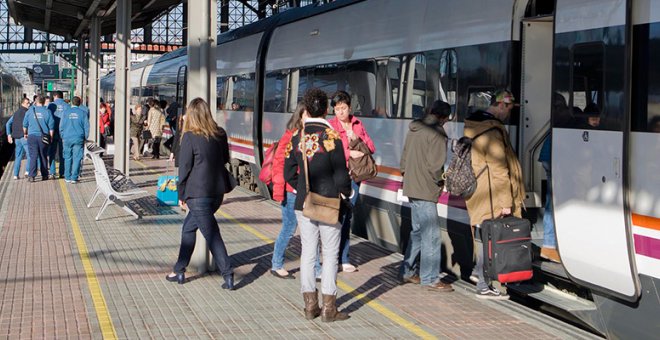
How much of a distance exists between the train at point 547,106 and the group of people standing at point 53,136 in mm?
5875

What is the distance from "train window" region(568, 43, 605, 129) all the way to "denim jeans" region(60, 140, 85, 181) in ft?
42.0

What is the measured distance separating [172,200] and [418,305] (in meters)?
7.06

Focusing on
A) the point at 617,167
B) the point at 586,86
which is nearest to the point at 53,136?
the point at 586,86

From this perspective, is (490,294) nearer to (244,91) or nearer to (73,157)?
(244,91)

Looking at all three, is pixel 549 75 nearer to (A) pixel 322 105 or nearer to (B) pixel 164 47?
(A) pixel 322 105

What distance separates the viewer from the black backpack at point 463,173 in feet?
26.3

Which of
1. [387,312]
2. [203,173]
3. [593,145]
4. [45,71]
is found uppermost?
[45,71]

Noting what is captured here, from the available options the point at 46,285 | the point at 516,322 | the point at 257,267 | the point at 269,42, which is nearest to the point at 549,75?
the point at 516,322

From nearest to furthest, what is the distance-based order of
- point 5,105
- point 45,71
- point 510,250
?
point 510,250, point 5,105, point 45,71

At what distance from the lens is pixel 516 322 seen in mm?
7453

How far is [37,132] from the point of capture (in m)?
18.5

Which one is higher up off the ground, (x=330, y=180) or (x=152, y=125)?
(x=152, y=125)

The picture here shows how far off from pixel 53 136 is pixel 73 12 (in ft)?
12.4

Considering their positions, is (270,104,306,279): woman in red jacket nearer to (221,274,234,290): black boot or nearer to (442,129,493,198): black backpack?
(221,274,234,290): black boot
